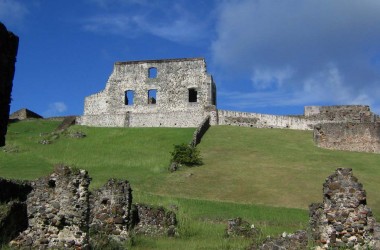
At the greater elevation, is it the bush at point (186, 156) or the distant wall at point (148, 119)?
the distant wall at point (148, 119)

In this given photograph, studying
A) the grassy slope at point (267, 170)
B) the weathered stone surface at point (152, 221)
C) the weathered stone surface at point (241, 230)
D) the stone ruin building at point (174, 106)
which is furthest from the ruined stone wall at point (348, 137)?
the weathered stone surface at point (152, 221)

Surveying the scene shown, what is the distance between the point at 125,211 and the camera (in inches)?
486

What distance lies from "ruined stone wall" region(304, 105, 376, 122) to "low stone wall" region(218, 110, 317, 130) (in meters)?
2.30

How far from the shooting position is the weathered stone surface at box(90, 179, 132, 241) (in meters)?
12.1

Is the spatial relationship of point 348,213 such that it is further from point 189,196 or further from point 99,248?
point 189,196

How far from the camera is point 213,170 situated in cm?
2775

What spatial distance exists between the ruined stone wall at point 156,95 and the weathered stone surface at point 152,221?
33294 mm

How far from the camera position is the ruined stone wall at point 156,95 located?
49.2 metres

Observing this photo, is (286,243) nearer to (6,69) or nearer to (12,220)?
(12,220)

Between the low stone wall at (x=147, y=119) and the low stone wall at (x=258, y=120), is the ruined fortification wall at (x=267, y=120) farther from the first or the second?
the low stone wall at (x=147, y=119)

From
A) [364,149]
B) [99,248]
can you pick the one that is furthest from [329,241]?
[364,149]

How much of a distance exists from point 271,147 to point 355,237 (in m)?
26.4

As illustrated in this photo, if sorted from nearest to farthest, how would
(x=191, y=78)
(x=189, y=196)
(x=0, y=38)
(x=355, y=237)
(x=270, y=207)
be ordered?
(x=355, y=237), (x=0, y=38), (x=270, y=207), (x=189, y=196), (x=191, y=78)

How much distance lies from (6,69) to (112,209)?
434 centimetres
